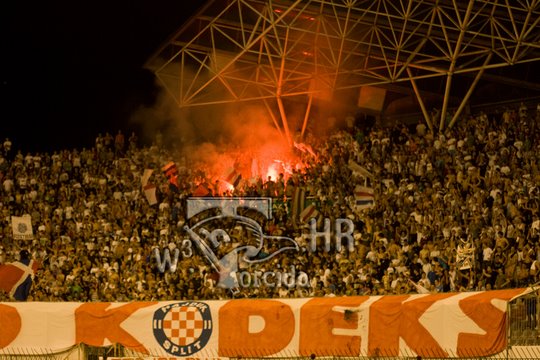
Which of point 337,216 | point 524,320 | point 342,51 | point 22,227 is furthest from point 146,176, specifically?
point 524,320

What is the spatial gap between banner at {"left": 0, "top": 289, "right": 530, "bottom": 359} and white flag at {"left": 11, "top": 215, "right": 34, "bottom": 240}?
11845 mm

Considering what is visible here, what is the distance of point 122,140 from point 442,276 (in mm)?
17826

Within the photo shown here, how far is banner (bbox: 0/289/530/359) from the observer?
15.9 meters

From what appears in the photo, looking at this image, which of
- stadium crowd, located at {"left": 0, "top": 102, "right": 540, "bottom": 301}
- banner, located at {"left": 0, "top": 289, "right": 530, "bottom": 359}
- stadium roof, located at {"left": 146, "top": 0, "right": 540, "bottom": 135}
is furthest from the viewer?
stadium roof, located at {"left": 146, "top": 0, "right": 540, "bottom": 135}

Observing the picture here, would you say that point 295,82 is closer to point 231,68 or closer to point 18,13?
point 231,68

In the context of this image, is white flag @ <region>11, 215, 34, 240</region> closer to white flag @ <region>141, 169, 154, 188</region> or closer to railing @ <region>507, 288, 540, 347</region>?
white flag @ <region>141, 169, 154, 188</region>

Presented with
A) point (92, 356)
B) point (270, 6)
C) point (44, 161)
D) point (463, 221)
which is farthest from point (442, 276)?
point (44, 161)

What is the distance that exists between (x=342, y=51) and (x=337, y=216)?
29.0 ft

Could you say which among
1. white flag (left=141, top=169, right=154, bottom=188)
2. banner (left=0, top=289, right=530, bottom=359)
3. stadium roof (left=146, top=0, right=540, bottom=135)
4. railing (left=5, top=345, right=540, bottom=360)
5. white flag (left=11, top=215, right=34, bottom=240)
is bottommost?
railing (left=5, top=345, right=540, bottom=360)

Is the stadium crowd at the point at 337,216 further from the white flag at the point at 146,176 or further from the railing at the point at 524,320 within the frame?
the railing at the point at 524,320

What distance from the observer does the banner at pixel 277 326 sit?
1585 centimetres

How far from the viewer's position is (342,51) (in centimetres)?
3325

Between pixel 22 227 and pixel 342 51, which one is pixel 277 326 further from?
pixel 342 51

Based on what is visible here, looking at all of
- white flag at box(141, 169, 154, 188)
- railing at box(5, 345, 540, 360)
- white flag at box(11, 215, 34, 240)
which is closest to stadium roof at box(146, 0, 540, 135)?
white flag at box(141, 169, 154, 188)
